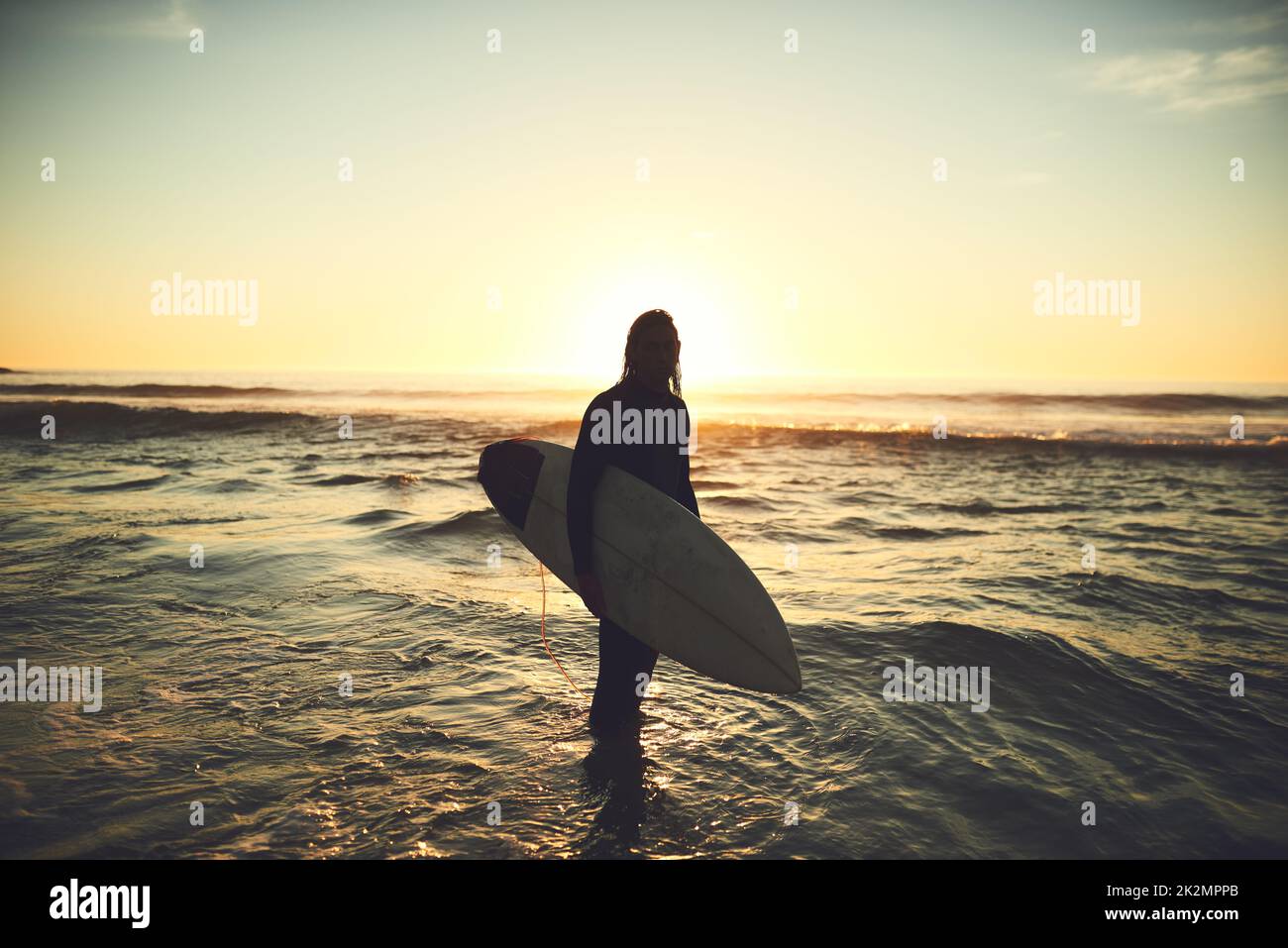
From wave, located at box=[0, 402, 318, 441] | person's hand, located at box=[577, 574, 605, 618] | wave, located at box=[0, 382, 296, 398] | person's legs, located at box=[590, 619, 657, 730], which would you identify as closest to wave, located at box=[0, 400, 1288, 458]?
wave, located at box=[0, 402, 318, 441]

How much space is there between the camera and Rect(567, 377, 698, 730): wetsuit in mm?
3344

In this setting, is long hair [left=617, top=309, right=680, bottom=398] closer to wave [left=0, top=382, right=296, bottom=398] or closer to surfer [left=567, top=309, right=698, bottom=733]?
surfer [left=567, top=309, right=698, bottom=733]

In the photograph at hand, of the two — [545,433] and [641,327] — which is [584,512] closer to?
[641,327]

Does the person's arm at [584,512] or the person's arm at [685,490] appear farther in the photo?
the person's arm at [685,490]

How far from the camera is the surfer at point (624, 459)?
→ 3318 mm

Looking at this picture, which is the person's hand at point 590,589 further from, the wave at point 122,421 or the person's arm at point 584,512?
the wave at point 122,421

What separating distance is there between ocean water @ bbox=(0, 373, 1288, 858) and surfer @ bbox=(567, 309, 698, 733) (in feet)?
0.96

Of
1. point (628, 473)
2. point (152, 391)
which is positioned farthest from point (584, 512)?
point (152, 391)

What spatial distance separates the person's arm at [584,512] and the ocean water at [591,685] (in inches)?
35.0

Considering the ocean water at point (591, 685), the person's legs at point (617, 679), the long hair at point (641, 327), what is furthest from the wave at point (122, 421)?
the long hair at point (641, 327)

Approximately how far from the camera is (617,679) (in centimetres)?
358

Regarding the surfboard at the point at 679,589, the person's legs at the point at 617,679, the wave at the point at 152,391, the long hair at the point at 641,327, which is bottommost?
the person's legs at the point at 617,679

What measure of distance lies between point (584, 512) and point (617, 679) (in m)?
0.94

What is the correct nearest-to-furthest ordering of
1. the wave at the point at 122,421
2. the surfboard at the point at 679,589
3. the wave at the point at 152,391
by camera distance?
the surfboard at the point at 679,589 < the wave at the point at 122,421 < the wave at the point at 152,391
